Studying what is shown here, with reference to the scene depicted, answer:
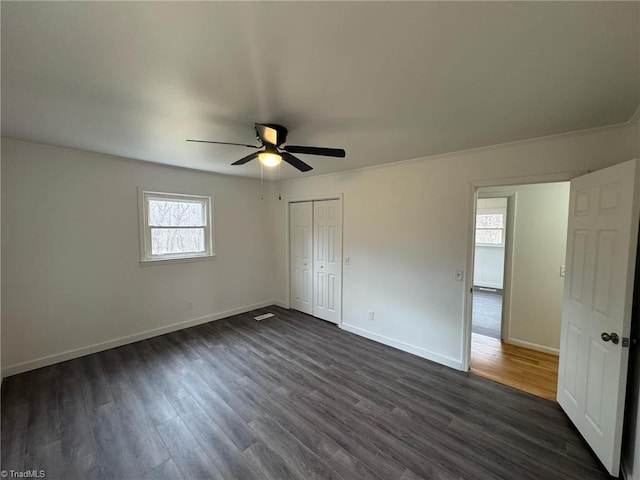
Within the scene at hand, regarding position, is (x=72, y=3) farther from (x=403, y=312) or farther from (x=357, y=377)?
(x=403, y=312)

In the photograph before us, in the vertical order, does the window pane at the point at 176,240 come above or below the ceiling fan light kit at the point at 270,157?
below

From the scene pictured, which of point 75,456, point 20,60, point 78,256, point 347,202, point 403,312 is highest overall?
point 20,60

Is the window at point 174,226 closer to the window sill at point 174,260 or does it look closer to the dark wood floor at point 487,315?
the window sill at point 174,260

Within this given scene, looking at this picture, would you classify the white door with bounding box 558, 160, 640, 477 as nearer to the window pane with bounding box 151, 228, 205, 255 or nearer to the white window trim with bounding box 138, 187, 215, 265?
the white window trim with bounding box 138, 187, 215, 265

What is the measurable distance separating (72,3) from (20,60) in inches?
26.8

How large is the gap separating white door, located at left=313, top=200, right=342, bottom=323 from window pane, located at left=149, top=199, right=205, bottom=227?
193 centimetres

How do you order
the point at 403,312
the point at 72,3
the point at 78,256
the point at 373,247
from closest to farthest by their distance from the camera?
the point at 72,3 < the point at 78,256 < the point at 403,312 < the point at 373,247

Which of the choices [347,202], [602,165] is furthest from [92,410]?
[602,165]

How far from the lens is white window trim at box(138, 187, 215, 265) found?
3516 mm

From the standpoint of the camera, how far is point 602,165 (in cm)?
217

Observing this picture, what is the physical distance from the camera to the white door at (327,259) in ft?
13.5

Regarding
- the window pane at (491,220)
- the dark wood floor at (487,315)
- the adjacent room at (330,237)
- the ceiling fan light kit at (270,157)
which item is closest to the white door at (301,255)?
the adjacent room at (330,237)

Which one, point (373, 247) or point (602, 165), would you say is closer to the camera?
point (602, 165)

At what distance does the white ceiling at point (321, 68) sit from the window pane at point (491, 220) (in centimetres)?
482
